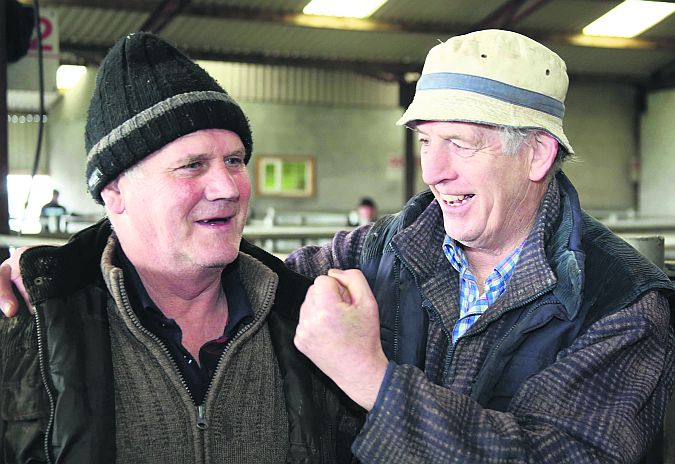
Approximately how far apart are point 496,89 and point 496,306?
48cm

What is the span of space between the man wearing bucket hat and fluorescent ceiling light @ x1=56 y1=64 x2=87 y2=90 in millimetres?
15735

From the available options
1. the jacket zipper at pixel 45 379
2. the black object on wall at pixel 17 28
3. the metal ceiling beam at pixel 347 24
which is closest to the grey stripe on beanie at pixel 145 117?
the jacket zipper at pixel 45 379

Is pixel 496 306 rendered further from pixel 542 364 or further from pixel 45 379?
pixel 45 379

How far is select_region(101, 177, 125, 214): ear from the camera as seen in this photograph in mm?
1722

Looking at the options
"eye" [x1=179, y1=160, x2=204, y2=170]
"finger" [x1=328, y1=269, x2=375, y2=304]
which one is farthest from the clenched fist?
"eye" [x1=179, y1=160, x2=204, y2=170]

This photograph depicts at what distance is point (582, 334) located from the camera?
1720mm

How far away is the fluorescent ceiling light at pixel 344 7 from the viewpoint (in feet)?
38.9

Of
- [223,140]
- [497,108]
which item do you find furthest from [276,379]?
[497,108]

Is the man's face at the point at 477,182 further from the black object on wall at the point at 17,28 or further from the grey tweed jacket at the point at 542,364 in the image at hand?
the black object on wall at the point at 17,28

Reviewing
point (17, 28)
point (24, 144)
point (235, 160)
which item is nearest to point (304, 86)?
point (24, 144)

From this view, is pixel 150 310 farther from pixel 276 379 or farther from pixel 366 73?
pixel 366 73

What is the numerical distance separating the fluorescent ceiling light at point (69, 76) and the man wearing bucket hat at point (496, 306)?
1573cm

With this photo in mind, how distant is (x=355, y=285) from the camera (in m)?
1.51

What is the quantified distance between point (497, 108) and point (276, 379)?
762 millimetres
